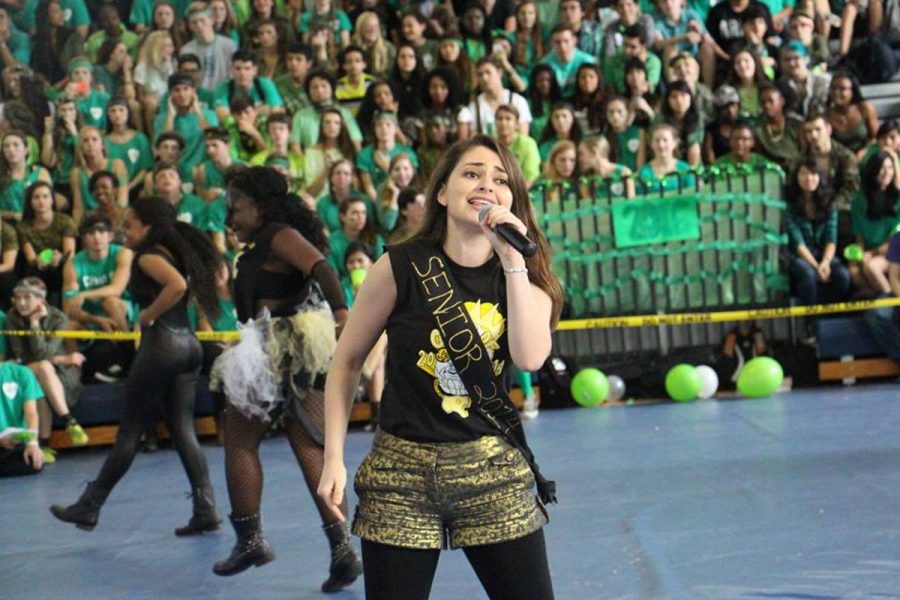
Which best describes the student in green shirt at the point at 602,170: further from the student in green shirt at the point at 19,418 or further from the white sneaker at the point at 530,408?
the student in green shirt at the point at 19,418

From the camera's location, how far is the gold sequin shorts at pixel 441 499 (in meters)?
3.34

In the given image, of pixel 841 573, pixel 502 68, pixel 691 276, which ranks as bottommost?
pixel 841 573

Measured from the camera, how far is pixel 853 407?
984 cm

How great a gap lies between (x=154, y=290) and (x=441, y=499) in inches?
149

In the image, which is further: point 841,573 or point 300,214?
point 300,214

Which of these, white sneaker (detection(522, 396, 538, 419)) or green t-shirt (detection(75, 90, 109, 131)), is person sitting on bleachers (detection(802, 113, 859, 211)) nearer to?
white sneaker (detection(522, 396, 538, 419))

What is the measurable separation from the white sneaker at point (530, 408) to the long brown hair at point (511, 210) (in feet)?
23.5

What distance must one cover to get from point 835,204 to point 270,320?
7.08 m

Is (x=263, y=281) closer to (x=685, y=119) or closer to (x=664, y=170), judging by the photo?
(x=664, y=170)

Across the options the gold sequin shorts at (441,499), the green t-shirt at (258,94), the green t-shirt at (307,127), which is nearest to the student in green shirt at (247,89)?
the green t-shirt at (258,94)

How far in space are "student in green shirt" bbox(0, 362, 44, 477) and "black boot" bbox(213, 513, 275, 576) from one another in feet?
13.1

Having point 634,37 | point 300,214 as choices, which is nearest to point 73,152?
point 634,37

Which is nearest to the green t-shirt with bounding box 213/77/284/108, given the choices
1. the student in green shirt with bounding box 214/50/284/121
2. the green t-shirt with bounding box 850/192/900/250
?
the student in green shirt with bounding box 214/50/284/121

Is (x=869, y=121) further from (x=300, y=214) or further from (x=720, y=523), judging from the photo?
(x=300, y=214)
